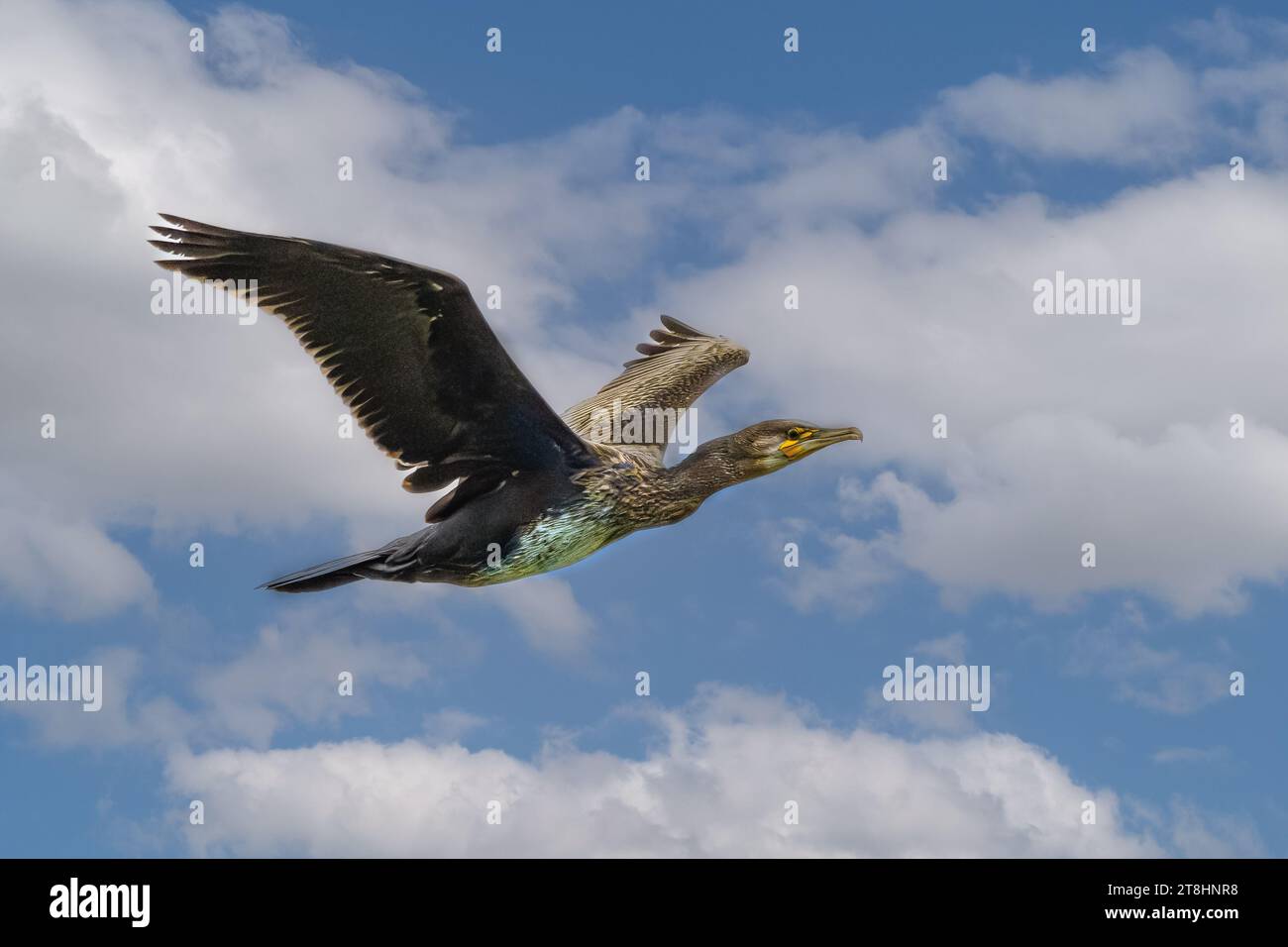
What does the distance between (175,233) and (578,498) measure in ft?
9.53

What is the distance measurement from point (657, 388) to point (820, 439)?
279cm

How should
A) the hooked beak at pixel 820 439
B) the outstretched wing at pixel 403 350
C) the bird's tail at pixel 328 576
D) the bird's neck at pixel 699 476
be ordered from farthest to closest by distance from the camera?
the hooked beak at pixel 820 439 → the bird's neck at pixel 699 476 → the bird's tail at pixel 328 576 → the outstretched wing at pixel 403 350

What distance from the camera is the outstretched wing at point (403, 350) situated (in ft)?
26.5

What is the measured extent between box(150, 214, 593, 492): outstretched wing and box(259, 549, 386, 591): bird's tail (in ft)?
1.89

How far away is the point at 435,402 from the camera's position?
28.7ft

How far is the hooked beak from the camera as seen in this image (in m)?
9.50

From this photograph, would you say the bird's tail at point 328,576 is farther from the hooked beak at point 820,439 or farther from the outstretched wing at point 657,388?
the hooked beak at point 820,439

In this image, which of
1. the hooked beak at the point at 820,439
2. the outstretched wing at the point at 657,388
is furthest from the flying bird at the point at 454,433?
the outstretched wing at the point at 657,388

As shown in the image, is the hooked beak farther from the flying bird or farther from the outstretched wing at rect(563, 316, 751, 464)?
the outstretched wing at rect(563, 316, 751, 464)

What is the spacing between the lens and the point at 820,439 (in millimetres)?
9523

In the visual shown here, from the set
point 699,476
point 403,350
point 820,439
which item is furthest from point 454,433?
point 820,439

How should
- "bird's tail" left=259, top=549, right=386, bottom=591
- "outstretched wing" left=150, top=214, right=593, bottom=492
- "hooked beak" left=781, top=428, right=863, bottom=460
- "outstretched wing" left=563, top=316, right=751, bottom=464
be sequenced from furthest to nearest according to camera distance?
"outstretched wing" left=563, top=316, right=751, bottom=464 < "hooked beak" left=781, top=428, right=863, bottom=460 < "bird's tail" left=259, top=549, right=386, bottom=591 < "outstretched wing" left=150, top=214, right=593, bottom=492

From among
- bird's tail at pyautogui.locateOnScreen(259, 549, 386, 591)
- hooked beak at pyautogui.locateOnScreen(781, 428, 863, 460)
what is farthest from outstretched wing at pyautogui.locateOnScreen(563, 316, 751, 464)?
bird's tail at pyautogui.locateOnScreen(259, 549, 386, 591)

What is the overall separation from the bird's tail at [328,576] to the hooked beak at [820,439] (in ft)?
9.17
